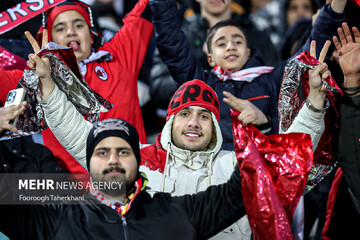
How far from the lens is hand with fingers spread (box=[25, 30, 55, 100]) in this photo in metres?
3.77

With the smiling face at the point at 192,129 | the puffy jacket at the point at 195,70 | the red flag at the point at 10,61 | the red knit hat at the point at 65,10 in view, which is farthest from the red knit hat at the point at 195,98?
the red flag at the point at 10,61

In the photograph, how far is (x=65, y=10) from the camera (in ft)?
16.3

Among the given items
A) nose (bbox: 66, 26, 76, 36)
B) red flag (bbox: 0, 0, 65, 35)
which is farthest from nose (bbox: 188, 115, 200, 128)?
red flag (bbox: 0, 0, 65, 35)

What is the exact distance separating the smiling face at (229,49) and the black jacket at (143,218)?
173cm

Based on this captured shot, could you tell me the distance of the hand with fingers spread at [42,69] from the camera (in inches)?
149

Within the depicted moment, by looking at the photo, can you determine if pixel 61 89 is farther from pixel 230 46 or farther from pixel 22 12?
pixel 230 46

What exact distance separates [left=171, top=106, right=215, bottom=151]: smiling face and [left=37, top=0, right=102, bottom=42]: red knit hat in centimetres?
124

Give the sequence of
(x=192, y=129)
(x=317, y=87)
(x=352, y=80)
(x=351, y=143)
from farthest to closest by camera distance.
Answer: (x=192, y=129)
(x=352, y=80)
(x=351, y=143)
(x=317, y=87)

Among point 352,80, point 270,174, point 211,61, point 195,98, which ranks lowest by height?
point 270,174

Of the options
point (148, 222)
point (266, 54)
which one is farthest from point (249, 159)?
point (266, 54)

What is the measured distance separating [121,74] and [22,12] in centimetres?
87

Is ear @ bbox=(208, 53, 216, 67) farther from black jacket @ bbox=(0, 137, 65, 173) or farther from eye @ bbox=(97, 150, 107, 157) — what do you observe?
eye @ bbox=(97, 150, 107, 157)

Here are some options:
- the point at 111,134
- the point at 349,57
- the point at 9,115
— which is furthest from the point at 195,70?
the point at 9,115

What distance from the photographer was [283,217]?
3293 mm
